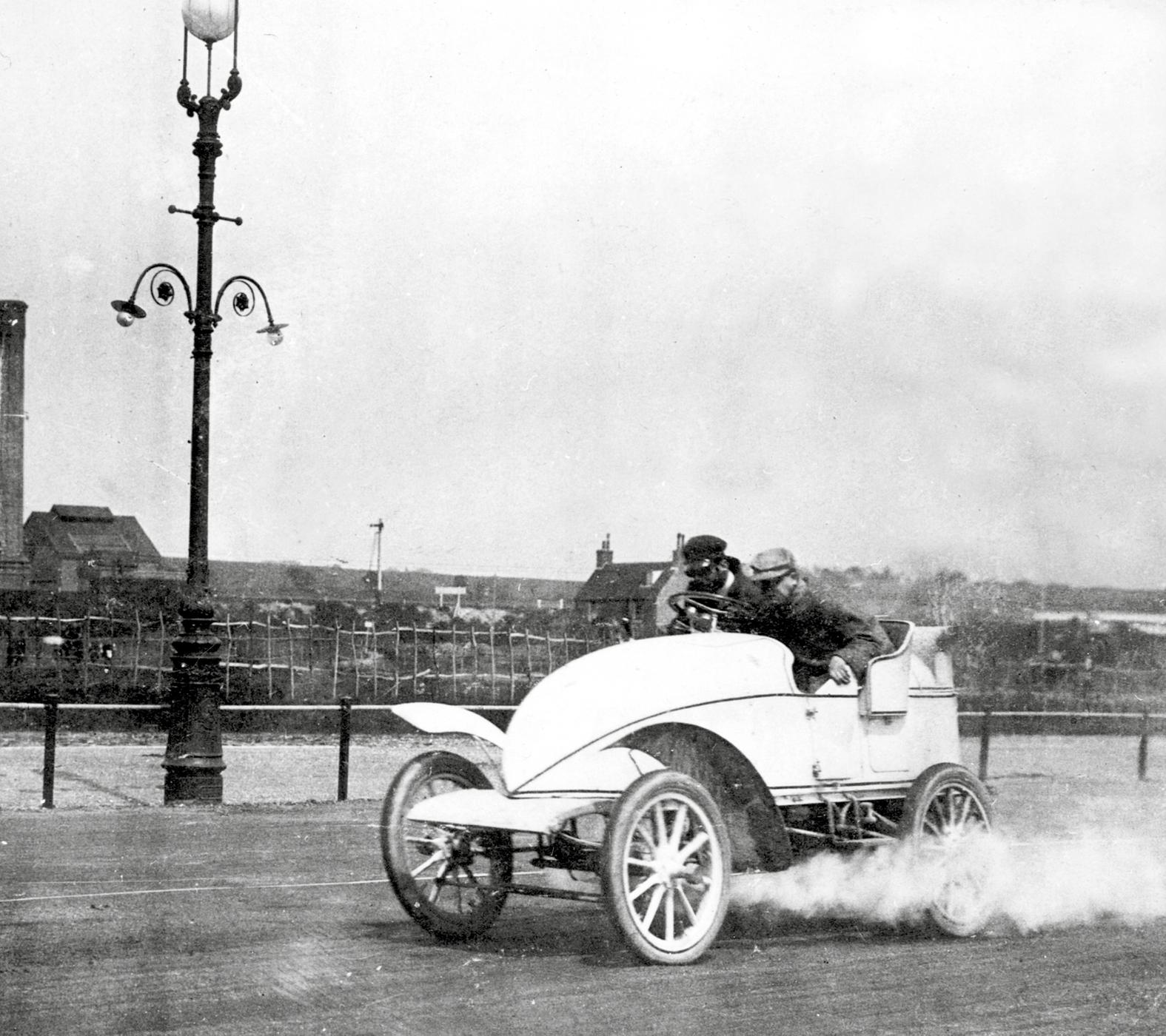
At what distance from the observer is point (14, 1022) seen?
5.16 metres

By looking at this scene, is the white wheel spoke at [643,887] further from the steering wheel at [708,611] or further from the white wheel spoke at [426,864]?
the steering wheel at [708,611]

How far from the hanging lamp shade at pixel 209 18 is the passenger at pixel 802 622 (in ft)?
27.3

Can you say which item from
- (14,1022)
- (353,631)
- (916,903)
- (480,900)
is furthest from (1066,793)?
(353,631)

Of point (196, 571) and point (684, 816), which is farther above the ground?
point (196, 571)

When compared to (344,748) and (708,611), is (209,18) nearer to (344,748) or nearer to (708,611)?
(344,748)

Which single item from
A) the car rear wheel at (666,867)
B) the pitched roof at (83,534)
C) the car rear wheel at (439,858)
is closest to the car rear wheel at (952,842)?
the car rear wheel at (666,867)

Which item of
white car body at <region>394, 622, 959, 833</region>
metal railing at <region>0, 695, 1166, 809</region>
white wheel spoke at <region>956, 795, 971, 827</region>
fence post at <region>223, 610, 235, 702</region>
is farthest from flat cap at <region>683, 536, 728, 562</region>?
fence post at <region>223, 610, 235, 702</region>

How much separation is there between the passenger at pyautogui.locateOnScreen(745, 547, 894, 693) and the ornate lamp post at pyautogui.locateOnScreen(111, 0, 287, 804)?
7609mm

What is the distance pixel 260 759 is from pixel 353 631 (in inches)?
898

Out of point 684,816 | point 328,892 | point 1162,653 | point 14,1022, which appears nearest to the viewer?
point 14,1022

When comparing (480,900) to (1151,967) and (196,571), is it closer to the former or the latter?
(1151,967)

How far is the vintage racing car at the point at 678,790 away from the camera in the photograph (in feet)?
20.5

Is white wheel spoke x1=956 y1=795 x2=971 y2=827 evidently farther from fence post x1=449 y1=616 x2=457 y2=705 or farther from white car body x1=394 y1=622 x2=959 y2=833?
fence post x1=449 y1=616 x2=457 y2=705

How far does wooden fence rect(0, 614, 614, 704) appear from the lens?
1560 inches
